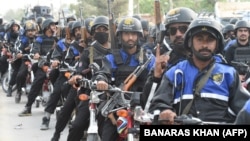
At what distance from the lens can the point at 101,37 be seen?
7523mm

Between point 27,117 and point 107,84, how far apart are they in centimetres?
643

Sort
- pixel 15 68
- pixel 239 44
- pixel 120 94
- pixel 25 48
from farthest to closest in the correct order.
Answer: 1. pixel 15 68
2. pixel 25 48
3. pixel 239 44
4. pixel 120 94

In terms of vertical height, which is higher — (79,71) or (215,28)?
(215,28)

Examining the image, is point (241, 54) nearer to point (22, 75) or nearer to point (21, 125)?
point (21, 125)

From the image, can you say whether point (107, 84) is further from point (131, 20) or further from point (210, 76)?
point (210, 76)

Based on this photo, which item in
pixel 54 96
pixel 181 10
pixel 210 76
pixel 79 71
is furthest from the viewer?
pixel 54 96

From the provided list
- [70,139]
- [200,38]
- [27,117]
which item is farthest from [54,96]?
[200,38]

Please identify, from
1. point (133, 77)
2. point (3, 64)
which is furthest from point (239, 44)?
point (3, 64)

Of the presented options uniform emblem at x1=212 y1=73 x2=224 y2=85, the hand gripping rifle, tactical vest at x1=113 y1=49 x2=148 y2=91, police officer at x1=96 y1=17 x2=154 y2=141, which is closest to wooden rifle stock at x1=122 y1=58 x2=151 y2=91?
the hand gripping rifle

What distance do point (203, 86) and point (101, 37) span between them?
11.4 feet

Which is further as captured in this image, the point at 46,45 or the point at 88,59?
the point at 46,45

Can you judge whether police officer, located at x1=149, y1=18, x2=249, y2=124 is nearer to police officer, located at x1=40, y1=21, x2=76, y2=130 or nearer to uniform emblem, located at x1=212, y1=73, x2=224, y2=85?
uniform emblem, located at x1=212, y1=73, x2=224, y2=85

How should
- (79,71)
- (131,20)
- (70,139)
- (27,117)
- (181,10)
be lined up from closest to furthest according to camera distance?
(181,10) → (131,20) → (70,139) → (79,71) → (27,117)

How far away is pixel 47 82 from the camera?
12.2 metres
